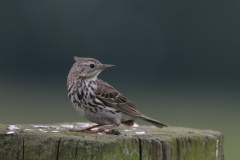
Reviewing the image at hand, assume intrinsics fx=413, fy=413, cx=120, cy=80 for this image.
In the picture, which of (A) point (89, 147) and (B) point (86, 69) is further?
(B) point (86, 69)

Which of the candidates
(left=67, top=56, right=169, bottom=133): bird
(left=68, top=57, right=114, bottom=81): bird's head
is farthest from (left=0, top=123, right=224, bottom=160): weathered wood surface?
(left=68, top=57, right=114, bottom=81): bird's head

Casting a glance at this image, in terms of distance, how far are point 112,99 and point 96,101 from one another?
303mm

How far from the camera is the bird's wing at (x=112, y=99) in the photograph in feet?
19.0

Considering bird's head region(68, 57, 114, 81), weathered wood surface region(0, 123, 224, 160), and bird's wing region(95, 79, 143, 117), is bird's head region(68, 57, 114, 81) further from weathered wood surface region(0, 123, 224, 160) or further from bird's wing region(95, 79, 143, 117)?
weathered wood surface region(0, 123, 224, 160)

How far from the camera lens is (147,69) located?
27.9 meters

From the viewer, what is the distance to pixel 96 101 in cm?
570

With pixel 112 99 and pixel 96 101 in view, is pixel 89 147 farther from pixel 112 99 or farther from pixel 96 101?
pixel 112 99

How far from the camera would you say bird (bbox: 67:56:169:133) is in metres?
5.68

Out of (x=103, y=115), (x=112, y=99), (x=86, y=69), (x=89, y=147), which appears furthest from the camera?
(x=86, y=69)

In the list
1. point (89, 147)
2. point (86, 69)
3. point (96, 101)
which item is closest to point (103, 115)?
point (96, 101)

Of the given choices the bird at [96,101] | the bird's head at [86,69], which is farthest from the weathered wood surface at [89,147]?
the bird's head at [86,69]

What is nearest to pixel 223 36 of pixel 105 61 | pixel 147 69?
pixel 147 69

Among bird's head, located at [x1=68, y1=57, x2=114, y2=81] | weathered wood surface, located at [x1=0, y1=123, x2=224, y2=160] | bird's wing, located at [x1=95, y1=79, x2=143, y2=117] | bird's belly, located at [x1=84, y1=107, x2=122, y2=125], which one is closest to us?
weathered wood surface, located at [x1=0, y1=123, x2=224, y2=160]

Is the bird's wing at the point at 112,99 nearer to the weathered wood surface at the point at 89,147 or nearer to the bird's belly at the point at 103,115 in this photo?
the bird's belly at the point at 103,115
